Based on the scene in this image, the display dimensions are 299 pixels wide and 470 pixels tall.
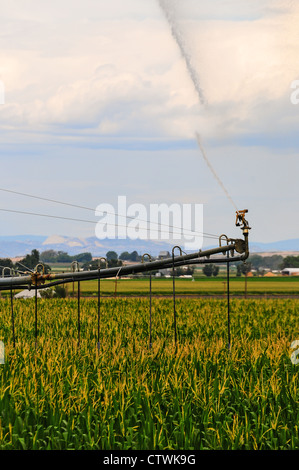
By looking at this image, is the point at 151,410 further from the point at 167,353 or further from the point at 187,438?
the point at 167,353

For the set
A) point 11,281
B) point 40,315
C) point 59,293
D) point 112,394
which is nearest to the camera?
point 112,394

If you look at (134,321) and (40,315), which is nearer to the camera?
Answer: (134,321)

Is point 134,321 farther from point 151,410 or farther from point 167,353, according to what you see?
point 151,410

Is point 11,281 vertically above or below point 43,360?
above

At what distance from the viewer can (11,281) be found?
16938mm

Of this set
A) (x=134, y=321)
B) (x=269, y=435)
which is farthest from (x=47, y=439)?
(x=134, y=321)

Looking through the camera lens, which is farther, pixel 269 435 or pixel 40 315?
pixel 40 315

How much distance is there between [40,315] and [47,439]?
1939 cm
